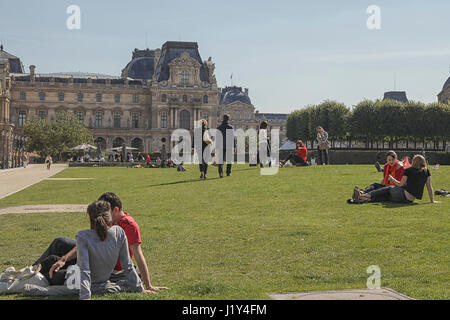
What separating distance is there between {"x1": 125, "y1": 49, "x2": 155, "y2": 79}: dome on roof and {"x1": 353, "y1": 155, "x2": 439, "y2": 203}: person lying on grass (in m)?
112

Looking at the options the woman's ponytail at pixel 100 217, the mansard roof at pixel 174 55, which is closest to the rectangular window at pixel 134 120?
the mansard roof at pixel 174 55

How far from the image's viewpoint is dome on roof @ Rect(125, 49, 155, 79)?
126m

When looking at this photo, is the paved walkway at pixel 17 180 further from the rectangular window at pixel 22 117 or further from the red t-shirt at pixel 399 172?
the rectangular window at pixel 22 117

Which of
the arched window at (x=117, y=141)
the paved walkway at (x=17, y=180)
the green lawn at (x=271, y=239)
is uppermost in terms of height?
the arched window at (x=117, y=141)

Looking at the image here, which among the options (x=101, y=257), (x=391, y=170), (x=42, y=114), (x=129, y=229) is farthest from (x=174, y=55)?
→ (x=101, y=257)

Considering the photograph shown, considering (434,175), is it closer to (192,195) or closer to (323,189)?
(323,189)

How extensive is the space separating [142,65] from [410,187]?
11460 cm

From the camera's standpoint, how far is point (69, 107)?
111938 mm

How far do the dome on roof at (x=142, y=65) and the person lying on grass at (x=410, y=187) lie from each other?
112 m

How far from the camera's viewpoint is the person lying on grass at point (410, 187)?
15.6 m

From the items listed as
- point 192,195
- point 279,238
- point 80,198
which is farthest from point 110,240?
point 80,198

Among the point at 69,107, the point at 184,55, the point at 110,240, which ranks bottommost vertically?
the point at 110,240

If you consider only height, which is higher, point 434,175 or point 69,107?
point 69,107

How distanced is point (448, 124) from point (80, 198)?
5596 cm
